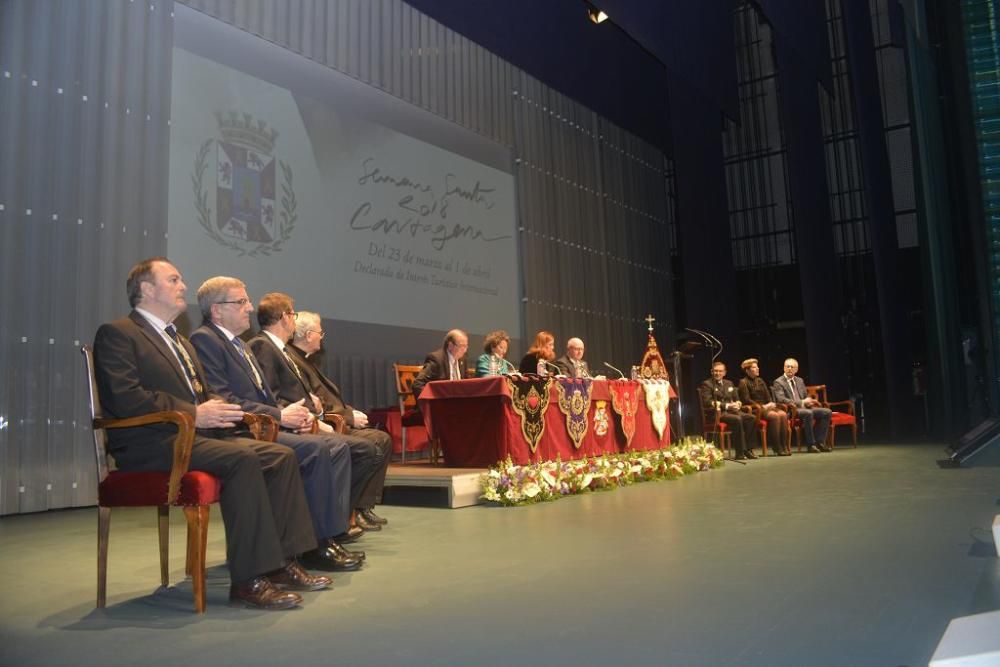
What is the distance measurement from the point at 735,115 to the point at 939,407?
492cm

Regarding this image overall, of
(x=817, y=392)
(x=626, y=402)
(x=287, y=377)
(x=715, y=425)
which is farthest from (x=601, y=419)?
(x=817, y=392)

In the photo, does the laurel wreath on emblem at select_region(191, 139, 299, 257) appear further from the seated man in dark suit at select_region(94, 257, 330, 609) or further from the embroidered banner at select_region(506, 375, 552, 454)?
the seated man in dark suit at select_region(94, 257, 330, 609)

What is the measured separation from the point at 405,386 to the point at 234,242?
5.67ft

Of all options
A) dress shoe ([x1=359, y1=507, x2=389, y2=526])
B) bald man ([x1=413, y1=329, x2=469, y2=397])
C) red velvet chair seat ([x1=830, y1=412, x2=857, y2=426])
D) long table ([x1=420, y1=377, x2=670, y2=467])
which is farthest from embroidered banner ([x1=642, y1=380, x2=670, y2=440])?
dress shoe ([x1=359, y1=507, x2=389, y2=526])

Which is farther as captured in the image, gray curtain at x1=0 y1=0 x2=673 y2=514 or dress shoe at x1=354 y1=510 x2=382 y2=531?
gray curtain at x1=0 y1=0 x2=673 y2=514

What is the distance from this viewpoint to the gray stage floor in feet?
5.85

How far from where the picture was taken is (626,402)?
6402mm

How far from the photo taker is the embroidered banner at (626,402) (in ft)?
20.5

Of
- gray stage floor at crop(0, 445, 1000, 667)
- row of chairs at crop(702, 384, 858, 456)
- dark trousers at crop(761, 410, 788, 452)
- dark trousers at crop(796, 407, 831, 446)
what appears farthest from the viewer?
dark trousers at crop(796, 407, 831, 446)

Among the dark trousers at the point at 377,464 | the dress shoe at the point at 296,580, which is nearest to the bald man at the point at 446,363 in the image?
A: the dark trousers at the point at 377,464

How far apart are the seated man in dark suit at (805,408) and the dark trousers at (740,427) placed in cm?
66

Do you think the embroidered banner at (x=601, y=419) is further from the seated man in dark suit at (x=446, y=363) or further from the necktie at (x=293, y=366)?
the necktie at (x=293, y=366)

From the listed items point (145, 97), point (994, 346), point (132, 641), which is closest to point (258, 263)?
point (145, 97)

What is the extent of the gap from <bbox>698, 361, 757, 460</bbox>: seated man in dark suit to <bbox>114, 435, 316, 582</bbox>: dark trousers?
20.5 feet
